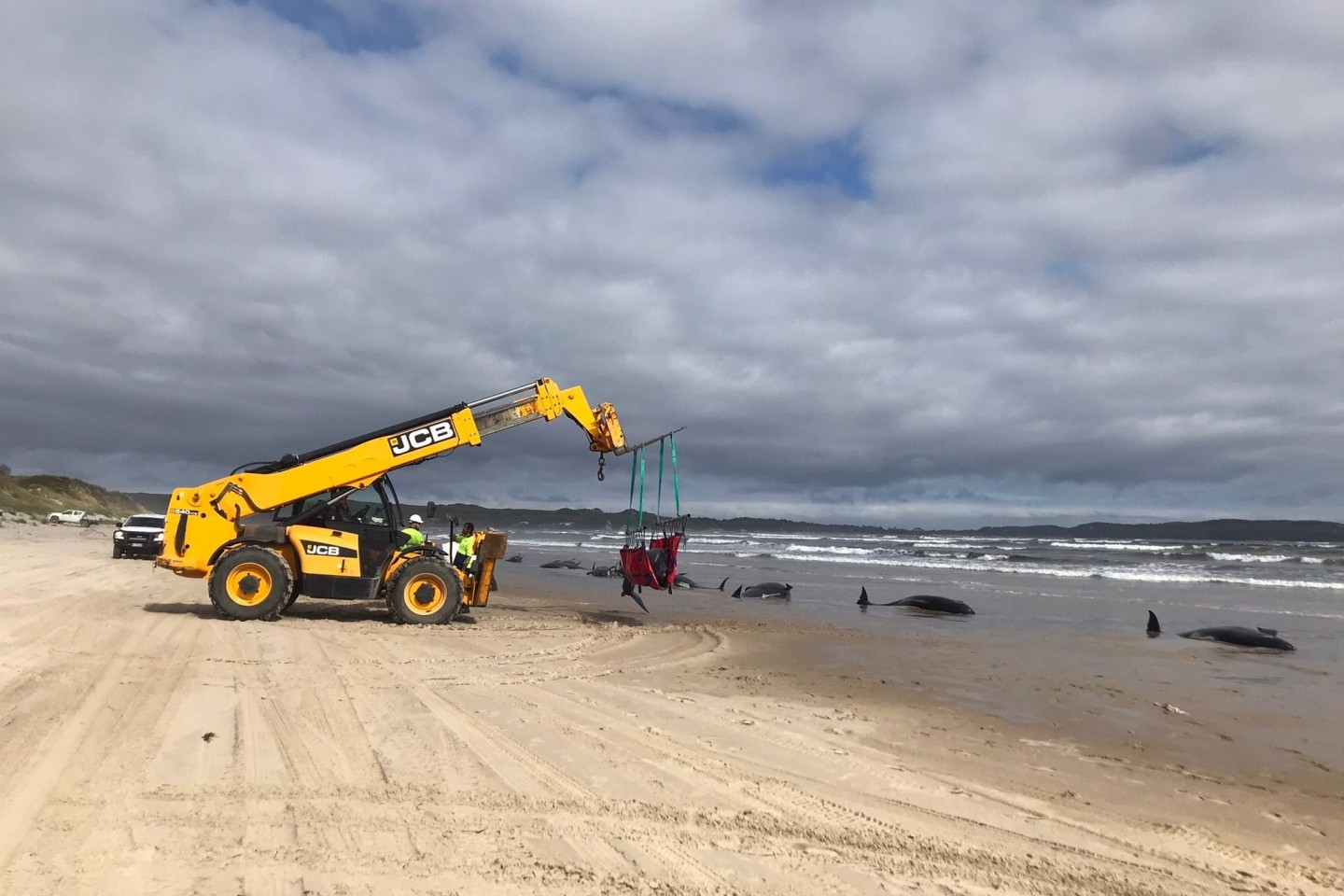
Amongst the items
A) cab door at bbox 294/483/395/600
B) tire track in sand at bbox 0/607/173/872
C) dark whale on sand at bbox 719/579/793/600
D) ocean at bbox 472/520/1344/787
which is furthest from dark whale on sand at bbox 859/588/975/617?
tire track in sand at bbox 0/607/173/872

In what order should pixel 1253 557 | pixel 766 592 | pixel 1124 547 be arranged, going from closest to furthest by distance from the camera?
pixel 766 592 → pixel 1253 557 → pixel 1124 547

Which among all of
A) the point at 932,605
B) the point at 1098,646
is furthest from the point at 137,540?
the point at 1098,646

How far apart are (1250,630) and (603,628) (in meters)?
11.4

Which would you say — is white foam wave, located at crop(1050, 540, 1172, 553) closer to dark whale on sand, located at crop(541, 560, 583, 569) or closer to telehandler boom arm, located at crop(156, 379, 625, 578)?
dark whale on sand, located at crop(541, 560, 583, 569)

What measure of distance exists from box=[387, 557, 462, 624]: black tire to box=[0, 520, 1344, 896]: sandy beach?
3128 millimetres

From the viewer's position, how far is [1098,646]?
14.0 metres

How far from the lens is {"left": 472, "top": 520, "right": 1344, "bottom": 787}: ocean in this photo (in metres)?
8.46

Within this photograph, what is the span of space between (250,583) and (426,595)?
99.7 inches

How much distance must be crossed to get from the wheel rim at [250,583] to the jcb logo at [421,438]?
2587mm

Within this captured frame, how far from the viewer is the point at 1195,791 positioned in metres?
6.22

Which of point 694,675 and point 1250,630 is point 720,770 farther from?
point 1250,630

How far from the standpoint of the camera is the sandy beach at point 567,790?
413 cm

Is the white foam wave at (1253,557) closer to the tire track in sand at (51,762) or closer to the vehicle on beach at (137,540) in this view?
the vehicle on beach at (137,540)

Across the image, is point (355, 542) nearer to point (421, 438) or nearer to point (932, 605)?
point (421, 438)
